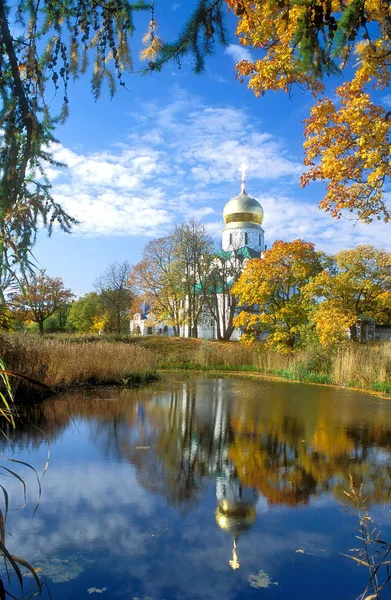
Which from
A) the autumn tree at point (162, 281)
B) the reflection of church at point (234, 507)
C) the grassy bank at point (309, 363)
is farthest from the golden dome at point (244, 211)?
the reflection of church at point (234, 507)

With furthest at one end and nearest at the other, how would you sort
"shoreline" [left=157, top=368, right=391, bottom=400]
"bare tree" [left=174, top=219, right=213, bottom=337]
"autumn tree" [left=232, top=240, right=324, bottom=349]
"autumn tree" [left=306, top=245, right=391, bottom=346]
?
"bare tree" [left=174, top=219, right=213, bottom=337]
"autumn tree" [left=232, top=240, right=324, bottom=349]
"autumn tree" [left=306, top=245, right=391, bottom=346]
"shoreline" [left=157, top=368, right=391, bottom=400]

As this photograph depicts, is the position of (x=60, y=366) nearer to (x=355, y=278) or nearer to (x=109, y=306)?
(x=355, y=278)

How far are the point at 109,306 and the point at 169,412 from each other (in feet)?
110

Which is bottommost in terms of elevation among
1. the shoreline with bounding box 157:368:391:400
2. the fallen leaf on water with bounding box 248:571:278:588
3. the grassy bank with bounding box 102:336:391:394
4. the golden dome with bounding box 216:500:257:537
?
the fallen leaf on water with bounding box 248:571:278:588

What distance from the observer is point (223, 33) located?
15.2 feet

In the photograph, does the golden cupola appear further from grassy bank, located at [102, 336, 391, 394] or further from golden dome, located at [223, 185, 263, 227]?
grassy bank, located at [102, 336, 391, 394]

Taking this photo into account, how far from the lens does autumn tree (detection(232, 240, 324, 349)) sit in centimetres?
2219

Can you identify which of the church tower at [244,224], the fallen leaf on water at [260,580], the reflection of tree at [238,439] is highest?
the church tower at [244,224]

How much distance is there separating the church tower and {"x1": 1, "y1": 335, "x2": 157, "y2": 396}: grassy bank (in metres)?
35.0

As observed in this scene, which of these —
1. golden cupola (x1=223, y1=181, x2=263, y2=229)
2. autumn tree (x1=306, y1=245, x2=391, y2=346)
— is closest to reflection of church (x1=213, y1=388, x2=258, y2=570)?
autumn tree (x1=306, y1=245, x2=391, y2=346)

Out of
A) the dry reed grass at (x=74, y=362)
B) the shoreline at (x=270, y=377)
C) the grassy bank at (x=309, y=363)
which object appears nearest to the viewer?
the dry reed grass at (x=74, y=362)

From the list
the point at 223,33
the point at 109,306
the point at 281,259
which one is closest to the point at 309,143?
the point at 223,33

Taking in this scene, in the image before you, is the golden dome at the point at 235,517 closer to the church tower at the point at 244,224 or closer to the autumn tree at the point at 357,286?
the autumn tree at the point at 357,286

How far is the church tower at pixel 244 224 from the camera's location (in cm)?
5106
